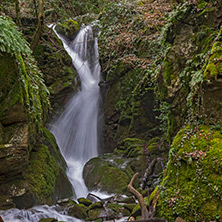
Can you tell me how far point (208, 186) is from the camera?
365cm

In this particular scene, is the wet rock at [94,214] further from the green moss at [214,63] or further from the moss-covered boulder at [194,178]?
the green moss at [214,63]

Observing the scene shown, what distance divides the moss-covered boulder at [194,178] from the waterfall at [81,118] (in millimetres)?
8001

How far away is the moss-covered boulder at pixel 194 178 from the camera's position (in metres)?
3.57

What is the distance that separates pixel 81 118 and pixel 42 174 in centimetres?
761

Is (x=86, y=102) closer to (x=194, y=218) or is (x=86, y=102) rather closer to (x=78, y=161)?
(x=78, y=161)

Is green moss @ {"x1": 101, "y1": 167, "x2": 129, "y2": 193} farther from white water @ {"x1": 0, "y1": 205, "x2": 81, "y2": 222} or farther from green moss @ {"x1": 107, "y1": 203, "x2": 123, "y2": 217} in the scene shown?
white water @ {"x1": 0, "y1": 205, "x2": 81, "y2": 222}

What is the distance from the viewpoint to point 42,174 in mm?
7965

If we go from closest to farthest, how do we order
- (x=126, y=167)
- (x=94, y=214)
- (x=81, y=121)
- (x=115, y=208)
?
(x=94, y=214), (x=115, y=208), (x=126, y=167), (x=81, y=121)

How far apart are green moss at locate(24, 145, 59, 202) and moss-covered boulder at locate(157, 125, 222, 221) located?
177 inches

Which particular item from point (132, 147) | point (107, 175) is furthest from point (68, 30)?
point (107, 175)

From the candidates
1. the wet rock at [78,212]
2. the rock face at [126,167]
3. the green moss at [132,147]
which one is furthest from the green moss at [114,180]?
the wet rock at [78,212]

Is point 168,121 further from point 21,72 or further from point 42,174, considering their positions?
point 42,174

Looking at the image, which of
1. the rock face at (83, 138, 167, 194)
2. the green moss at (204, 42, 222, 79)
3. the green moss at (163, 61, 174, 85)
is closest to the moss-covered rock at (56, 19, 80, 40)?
the rock face at (83, 138, 167, 194)

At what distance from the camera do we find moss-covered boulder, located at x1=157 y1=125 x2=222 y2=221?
3568mm
